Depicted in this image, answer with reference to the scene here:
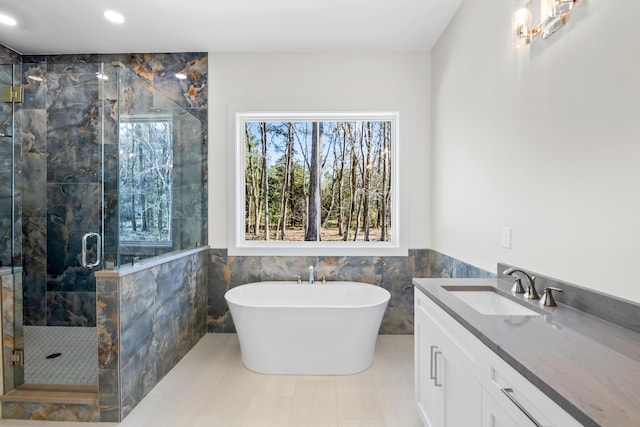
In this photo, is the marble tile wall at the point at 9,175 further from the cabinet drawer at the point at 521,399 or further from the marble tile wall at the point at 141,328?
the cabinet drawer at the point at 521,399

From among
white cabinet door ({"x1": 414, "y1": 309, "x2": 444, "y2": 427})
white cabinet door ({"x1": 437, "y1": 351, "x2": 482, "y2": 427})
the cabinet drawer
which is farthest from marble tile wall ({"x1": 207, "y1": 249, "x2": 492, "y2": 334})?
the cabinet drawer

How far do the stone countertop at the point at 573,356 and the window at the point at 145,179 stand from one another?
7.06 feet

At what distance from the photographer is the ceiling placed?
2609 millimetres

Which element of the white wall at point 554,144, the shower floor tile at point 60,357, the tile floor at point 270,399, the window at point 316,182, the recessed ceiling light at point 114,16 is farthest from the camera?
the window at point 316,182

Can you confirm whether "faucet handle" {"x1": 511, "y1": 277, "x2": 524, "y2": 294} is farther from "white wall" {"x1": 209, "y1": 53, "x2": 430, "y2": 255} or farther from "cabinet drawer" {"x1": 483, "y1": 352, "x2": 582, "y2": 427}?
"white wall" {"x1": 209, "y1": 53, "x2": 430, "y2": 255}


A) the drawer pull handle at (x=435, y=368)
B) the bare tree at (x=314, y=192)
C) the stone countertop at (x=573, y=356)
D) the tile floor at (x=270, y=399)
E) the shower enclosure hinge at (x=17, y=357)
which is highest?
the bare tree at (x=314, y=192)

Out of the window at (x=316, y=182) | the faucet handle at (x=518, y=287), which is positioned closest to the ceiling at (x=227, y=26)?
the window at (x=316, y=182)

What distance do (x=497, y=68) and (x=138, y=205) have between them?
2.65 meters

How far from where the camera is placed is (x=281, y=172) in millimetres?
3584

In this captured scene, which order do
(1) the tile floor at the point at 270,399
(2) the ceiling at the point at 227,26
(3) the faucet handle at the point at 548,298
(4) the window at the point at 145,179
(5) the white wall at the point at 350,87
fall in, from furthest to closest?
(5) the white wall at the point at 350,87
(2) the ceiling at the point at 227,26
(4) the window at the point at 145,179
(1) the tile floor at the point at 270,399
(3) the faucet handle at the point at 548,298

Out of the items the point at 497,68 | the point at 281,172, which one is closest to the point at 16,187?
the point at 281,172

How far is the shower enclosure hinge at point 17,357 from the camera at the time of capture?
214 cm

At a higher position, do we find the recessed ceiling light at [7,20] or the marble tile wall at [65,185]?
the recessed ceiling light at [7,20]

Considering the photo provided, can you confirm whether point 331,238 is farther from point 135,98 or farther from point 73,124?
point 73,124
